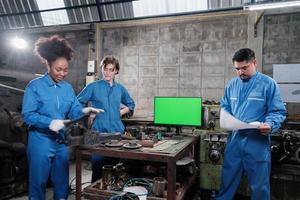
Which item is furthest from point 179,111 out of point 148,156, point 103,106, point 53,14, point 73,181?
point 53,14

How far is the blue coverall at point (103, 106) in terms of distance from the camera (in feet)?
7.47

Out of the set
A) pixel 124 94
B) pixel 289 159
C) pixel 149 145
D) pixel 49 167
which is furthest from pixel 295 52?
pixel 49 167

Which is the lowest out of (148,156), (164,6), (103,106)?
(148,156)

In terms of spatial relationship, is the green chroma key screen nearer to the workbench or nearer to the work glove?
the workbench

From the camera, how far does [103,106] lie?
7.61ft

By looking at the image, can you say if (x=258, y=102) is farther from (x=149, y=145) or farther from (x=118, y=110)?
(x=118, y=110)

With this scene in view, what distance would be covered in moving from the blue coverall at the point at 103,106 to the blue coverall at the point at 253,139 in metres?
0.99

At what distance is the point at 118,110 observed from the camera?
2.39 meters

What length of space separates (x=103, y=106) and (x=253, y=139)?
124 centimetres

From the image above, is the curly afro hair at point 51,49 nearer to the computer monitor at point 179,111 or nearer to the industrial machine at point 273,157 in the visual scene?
the computer monitor at point 179,111

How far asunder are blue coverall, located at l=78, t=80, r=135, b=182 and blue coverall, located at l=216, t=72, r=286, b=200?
986 millimetres

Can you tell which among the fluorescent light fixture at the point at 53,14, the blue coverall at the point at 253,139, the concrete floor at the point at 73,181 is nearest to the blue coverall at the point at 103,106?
the concrete floor at the point at 73,181

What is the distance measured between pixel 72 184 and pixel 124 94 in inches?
54.8

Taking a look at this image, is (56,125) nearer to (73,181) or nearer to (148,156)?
(148,156)
